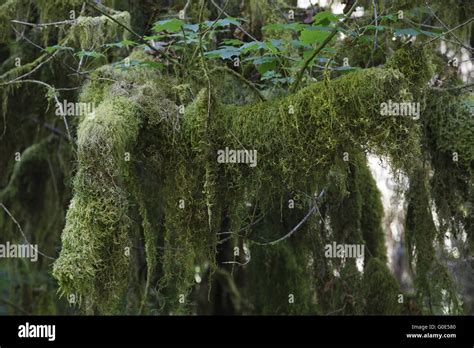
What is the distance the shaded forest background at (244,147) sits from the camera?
237cm

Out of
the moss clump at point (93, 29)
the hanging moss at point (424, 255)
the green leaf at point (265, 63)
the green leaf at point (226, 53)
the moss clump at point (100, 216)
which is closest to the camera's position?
the moss clump at point (100, 216)

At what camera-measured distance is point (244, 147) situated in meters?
2.48

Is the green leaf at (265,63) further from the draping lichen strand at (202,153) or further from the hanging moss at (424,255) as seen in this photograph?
the hanging moss at (424,255)

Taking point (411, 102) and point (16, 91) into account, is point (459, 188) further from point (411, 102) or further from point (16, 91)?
point (16, 91)

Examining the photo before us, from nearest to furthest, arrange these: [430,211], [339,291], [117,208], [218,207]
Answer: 1. [117,208]
2. [218,207]
3. [430,211]
4. [339,291]

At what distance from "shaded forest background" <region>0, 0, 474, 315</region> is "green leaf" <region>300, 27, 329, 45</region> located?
0.04 feet

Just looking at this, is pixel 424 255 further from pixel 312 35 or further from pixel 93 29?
pixel 93 29

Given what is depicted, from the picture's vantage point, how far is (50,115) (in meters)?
4.21

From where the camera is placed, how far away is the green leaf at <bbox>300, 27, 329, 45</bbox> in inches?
93.5

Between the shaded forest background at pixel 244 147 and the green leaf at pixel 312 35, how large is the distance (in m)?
0.01

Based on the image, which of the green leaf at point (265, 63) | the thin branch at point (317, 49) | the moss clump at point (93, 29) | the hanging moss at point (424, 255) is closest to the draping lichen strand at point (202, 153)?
the thin branch at point (317, 49)

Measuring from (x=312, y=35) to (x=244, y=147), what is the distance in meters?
0.52
